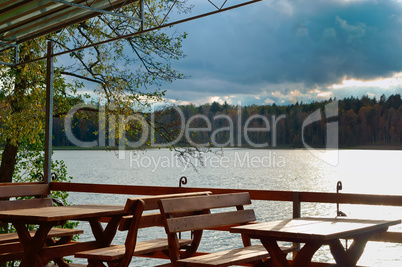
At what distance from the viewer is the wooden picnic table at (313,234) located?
3.02 meters

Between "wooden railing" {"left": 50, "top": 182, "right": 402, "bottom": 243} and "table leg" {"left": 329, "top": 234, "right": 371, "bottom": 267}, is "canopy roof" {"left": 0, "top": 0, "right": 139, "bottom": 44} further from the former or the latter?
"table leg" {"left": 329, "top": 234, "right": 371, "bottom": 267}

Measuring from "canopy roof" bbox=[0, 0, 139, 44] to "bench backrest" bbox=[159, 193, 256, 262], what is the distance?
8.68 feet

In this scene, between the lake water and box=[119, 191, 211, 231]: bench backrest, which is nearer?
box=[119, 191, 211, 231]: bench backrest

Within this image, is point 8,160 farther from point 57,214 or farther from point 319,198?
point 319,198

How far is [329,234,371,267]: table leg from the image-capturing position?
11.6ft

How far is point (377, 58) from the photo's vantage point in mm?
60094

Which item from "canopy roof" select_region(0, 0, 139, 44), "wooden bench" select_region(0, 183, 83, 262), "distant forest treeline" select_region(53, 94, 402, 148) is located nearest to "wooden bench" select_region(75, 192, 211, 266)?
"wooden bench" select_region(0, 183, 83, 262)

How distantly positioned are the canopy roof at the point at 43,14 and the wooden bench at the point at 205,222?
8.74ft

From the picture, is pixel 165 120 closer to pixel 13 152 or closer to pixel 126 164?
pixel 13 152

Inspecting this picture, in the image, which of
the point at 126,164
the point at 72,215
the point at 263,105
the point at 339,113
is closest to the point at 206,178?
the point at 263,105

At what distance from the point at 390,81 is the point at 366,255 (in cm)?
3721

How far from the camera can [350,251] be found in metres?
3.60

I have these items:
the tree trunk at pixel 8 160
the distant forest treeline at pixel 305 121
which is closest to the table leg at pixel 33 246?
the tree trunk at pixel 8 160

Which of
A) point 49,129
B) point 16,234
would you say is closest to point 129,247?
point 16,234
